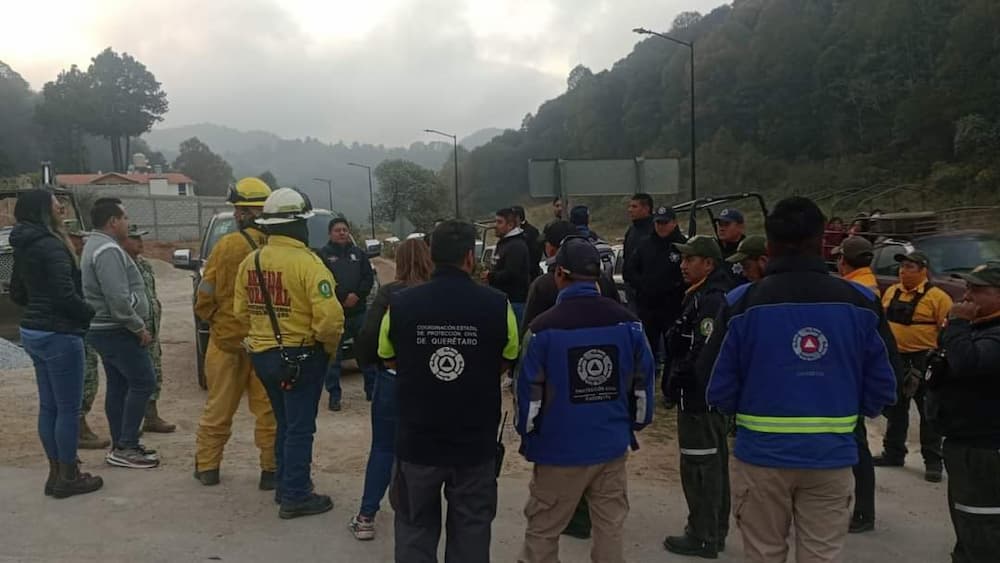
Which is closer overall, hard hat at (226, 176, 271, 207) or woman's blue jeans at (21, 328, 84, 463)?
woman's blue jeans at (21, 328, 84, 463)

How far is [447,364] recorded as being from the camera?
3199 mm

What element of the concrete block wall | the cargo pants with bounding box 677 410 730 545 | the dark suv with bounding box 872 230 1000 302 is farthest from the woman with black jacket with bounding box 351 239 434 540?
the concrete block wall

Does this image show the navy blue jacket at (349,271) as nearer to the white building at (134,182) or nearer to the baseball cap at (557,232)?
the baseball cap at (557,232)

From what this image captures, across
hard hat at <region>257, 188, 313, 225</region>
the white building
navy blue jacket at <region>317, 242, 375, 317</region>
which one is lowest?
navy blue jacket at <region>317, 242, 375, 317</region>

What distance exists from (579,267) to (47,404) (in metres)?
3.63

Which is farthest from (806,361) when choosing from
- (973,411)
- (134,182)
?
(134,182)

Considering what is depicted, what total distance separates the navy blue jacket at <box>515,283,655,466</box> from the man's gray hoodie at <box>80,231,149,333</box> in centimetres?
319

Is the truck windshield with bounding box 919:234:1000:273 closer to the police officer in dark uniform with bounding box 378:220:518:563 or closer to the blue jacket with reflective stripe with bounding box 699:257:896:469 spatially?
the blue jacket with reflective stripe with bounding box 699:257:896:469

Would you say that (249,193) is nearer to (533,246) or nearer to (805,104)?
(533,246)

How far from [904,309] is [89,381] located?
623 cm

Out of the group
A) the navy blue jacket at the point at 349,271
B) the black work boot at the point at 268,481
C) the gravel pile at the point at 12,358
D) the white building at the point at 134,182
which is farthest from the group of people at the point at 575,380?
the white building at the point at 134,182

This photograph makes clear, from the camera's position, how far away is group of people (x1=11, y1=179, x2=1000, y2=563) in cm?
305

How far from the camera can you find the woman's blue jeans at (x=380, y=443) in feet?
13.7

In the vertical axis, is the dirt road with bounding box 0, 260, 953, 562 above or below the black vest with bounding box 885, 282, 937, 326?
below
